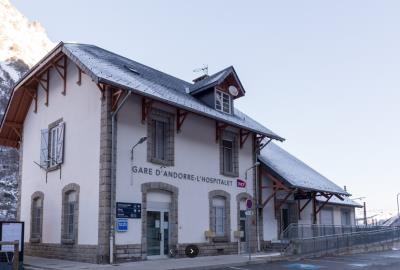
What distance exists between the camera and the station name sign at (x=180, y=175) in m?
17.3

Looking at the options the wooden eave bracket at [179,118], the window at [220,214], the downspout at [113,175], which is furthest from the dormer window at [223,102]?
the downspout at [113,175]

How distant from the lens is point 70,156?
18031mm

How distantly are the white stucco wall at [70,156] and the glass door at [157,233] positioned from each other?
2.24 meters

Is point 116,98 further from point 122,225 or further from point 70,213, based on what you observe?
point 70,213

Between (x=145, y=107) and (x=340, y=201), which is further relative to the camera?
(x=340, y=201)

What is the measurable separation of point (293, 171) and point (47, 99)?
503 inches

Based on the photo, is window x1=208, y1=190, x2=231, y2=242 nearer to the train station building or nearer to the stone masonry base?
the train station building

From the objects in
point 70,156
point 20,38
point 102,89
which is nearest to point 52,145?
point 70,156

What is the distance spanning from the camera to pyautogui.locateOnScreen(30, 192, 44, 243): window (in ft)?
64.2

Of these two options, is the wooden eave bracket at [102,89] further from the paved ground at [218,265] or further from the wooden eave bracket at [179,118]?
the paved ground at [218,265]

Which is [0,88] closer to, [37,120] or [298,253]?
[37,120]

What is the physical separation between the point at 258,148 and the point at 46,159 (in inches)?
383

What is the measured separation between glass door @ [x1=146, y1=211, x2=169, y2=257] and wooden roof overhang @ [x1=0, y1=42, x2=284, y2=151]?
135 inches

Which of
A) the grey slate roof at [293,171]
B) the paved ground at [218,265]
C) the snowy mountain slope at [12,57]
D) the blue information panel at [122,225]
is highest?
the snowy mountain slope at [12,57]
